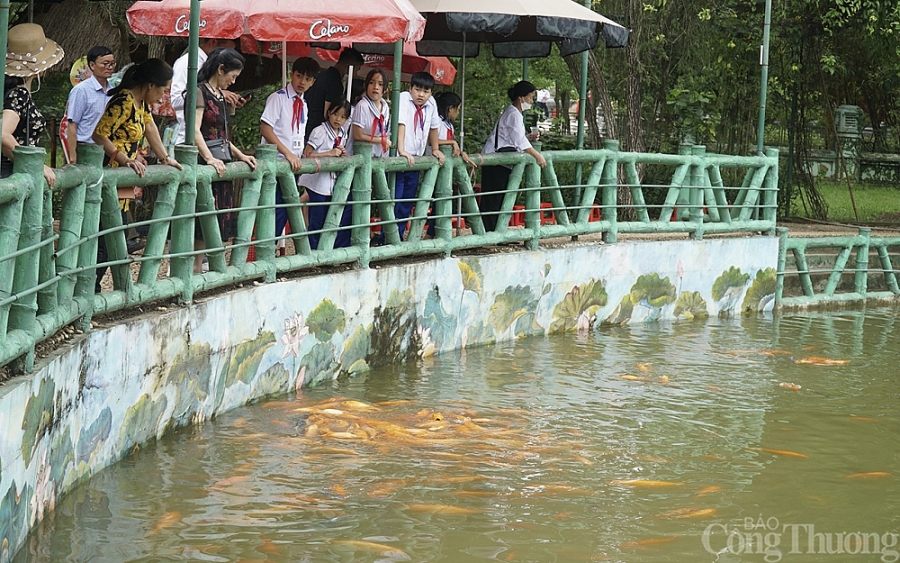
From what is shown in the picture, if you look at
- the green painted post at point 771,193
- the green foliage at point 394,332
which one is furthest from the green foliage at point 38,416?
the green painted post at point 771,193

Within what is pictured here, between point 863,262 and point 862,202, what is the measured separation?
6.27 meters

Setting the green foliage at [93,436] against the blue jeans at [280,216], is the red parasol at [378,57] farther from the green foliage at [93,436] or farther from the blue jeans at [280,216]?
the green foliage at [93,436]

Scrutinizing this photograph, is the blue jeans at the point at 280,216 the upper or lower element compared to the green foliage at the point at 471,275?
upper

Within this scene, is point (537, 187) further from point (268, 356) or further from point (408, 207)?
point (268, 356)

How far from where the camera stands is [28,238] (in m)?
5.43

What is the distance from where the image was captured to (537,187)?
11.0 m

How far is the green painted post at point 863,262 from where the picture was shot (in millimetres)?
14164

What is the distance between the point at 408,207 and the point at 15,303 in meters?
5.12

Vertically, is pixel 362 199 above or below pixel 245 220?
above

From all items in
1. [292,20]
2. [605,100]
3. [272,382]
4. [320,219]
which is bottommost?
[272,382]

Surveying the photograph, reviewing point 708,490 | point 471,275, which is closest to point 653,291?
point 471,275

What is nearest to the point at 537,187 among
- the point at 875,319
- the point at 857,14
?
the point at 875,319

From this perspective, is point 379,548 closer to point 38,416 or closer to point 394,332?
point 38,416

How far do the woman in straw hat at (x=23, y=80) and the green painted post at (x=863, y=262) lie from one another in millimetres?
9858
